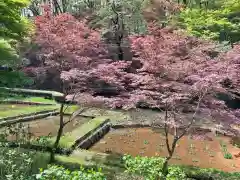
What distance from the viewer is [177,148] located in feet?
34.2

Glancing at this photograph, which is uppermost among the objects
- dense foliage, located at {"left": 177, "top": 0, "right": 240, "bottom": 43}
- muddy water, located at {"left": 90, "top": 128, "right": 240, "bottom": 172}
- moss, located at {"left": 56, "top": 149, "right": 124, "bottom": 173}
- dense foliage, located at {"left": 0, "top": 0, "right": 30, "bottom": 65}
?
dense foliage, located at {"left": 177, "top": 0, "right": 240, "bottom": 43}

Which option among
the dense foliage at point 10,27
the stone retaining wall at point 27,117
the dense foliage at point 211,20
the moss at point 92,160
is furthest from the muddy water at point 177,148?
the dense foliage at point 211,20

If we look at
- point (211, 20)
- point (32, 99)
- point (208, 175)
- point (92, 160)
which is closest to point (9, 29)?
point (92, 160)

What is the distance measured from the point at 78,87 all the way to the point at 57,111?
19.6ft

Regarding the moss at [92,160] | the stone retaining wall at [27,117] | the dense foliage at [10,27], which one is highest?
the dense foliage at [10,27]

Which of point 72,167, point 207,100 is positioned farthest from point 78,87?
point 207,100

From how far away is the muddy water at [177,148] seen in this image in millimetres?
9359

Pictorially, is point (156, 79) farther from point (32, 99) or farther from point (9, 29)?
point (32, 99)

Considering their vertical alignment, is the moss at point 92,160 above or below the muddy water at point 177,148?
above

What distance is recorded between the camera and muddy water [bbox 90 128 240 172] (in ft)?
30.7

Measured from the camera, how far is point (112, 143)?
10695 mm

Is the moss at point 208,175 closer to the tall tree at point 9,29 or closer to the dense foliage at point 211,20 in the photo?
the tall tree at point 9,29

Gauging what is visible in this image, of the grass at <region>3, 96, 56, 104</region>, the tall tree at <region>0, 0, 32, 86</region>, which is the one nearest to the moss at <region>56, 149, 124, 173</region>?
the tall tree at <region>0, 0, 32, 86</region>

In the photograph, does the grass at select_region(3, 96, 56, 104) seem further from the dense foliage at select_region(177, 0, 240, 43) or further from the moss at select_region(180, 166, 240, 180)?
the moss at select_region(180, 166, 240, 180)
